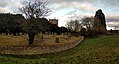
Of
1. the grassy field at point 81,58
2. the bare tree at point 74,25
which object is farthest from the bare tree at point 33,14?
the bare tree at point 74,25

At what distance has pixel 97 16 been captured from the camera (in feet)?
317

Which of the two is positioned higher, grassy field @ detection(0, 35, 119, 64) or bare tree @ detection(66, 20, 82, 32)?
bare tree @ detection(66, 20, 82, 32)

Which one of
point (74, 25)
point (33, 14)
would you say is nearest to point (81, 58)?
point (33, 14)

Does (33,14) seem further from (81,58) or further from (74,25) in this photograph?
(74,25)

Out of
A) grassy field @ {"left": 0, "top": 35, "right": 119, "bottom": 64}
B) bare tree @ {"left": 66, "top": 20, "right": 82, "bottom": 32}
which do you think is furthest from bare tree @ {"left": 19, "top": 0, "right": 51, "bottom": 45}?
bare tree @ {"left": 66, "top": 20, "right": 82, "bottom": 32}

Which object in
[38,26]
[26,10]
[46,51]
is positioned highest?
[26,10]

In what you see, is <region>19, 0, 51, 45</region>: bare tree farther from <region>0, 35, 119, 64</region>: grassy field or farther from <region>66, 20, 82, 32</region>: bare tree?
<region>66, 20, 82, 32</region>: bare tree

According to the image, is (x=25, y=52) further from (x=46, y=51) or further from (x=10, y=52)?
(x=46, y=51)

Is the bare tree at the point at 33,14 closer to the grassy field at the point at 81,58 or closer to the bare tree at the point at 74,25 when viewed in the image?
the grassy field at the point at 81,58

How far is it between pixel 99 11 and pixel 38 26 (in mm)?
57755

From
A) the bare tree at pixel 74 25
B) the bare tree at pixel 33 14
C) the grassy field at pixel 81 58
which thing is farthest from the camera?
the bare tree at pixel 74 25

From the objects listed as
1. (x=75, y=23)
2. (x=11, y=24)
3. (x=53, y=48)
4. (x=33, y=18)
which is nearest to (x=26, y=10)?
(x=33, y=18)

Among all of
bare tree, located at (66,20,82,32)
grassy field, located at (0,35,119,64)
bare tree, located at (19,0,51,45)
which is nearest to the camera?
grassy field, located at (0,35,119,64)

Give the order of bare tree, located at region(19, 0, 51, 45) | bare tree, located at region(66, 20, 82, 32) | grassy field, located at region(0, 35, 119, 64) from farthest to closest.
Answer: bare tree, located at region(66, 20, 82, 32) < bare tree, located at region(19, 0, 51, 45) < grassy field, located at region(0, 35, 119, 64)
